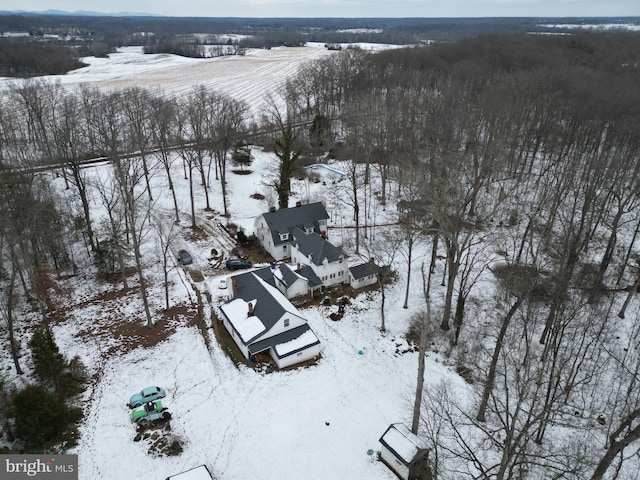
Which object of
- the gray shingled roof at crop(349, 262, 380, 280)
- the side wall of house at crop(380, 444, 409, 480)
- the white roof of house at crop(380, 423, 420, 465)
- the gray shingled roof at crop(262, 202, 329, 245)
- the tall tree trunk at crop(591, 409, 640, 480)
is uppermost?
the tall tree trunk at crop(591, 409, 640, 480)

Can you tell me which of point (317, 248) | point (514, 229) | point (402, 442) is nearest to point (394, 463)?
point (402, 442)

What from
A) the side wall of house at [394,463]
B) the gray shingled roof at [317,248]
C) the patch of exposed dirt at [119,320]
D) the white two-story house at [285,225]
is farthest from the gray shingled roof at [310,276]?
the side wall of house at [394,463]

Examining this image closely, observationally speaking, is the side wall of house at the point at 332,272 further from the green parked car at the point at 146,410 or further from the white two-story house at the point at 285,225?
the green parked car at the point at 146,410

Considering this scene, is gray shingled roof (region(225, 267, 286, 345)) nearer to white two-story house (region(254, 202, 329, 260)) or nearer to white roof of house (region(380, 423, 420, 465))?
white two-story house (region(254, 202, 329, 260))

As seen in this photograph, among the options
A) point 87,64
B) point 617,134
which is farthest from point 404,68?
point 87,64

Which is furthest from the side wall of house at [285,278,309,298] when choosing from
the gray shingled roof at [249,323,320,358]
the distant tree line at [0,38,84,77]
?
the distant tree line at [0,38,84,77]

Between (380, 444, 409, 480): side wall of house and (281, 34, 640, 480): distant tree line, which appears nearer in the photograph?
(380, 444, 409, 480): side wall of house
